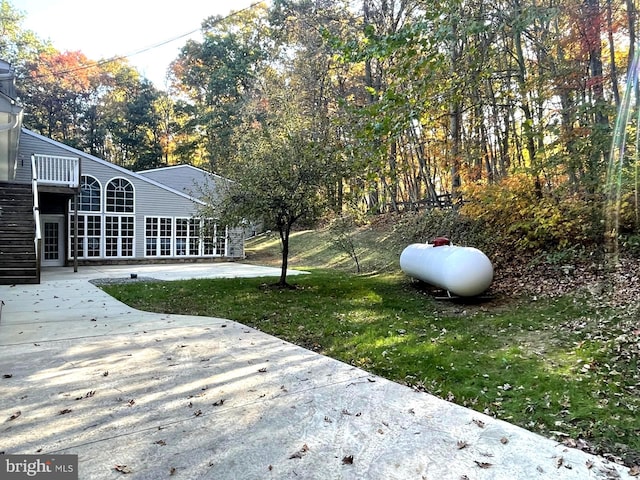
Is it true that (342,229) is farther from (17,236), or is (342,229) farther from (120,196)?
(120,196)

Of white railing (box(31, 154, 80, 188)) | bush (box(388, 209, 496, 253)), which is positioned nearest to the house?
white railing (box(31, 154, 80, 188))

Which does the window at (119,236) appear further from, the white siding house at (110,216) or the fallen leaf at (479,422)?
the fallen leaf at (479,422)

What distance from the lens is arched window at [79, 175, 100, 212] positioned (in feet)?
54.6

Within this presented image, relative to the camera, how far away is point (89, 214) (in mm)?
16719

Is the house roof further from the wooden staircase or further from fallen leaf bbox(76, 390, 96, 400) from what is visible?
fallen leaf bbox(76, 390, 96, 400)

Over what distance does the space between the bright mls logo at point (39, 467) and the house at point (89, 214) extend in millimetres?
10115

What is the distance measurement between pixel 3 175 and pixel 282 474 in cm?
697

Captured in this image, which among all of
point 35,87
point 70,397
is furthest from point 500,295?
point 35,87

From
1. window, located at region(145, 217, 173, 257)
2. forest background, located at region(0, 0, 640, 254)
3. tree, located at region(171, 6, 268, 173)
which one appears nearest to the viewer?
forest background, located at region(0, 0, 640, 254)

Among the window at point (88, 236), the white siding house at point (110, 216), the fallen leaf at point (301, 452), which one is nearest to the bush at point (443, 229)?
the white siding house at point (110, 216)

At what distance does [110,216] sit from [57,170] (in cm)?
287

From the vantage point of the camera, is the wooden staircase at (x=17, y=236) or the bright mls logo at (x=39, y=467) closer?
the bright mls logo at (x=39, y=467)

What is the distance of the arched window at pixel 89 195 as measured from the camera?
16.6m

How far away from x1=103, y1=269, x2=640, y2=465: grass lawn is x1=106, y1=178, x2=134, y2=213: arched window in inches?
364
